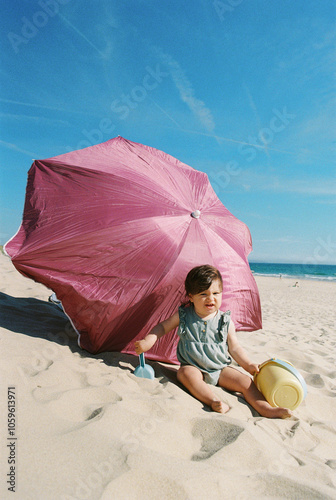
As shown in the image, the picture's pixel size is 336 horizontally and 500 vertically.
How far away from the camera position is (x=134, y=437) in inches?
69.7

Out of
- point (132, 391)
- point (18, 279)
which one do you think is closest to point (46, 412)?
point (132, 391)

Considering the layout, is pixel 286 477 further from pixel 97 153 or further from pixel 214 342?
pixel 97 153

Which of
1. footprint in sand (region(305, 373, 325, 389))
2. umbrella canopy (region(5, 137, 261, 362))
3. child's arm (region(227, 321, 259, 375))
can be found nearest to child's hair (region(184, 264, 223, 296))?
umbrella canopy (region(5, 137, 261, 362))

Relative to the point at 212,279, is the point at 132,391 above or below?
below

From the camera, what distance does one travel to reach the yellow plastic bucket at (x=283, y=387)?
2609 millimetres

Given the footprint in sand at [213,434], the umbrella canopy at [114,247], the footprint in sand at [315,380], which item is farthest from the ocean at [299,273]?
the footprint in sand at [213,434]

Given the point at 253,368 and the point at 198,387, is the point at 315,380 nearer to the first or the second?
the point at 253,368

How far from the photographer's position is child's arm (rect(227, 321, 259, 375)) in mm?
2818

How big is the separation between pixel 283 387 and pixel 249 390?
0.27 m

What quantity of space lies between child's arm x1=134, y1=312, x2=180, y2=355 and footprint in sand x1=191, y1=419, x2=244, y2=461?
0.75 m

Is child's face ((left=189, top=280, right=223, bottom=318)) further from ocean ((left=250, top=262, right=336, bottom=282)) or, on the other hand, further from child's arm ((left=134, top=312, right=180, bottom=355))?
ocean ((left=250, top=262, right=336, bottom=282))

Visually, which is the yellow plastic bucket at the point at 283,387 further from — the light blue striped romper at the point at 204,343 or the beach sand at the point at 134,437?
the light blue striped romper at the point at 204,343

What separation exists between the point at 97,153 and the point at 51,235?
1082 mm

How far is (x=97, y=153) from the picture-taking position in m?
3.56
